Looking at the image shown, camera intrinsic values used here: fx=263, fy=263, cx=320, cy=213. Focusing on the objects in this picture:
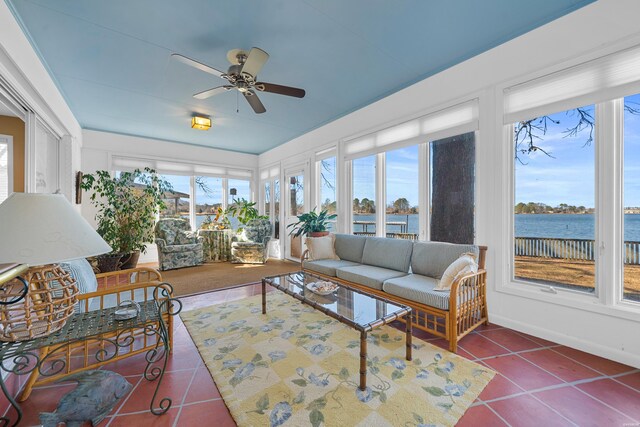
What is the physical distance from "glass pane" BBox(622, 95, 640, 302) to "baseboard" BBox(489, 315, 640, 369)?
44 cm

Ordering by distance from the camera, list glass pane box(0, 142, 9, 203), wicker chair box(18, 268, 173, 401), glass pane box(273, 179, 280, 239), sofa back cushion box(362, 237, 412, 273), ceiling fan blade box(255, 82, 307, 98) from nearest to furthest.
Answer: wicker chair box(18, 268, 173, 401)
glass pane box(0, 142, 9, 203)
ceiling fan blade box(255, 82, 307, 98)
sofa back cushion box(362, 237, 412, 273)
glass pane box(273, 179, 280, 239)

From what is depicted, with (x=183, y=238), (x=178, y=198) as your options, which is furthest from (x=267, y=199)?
(x=183, y=238)

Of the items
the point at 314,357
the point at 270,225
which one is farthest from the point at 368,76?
the point at 270,225

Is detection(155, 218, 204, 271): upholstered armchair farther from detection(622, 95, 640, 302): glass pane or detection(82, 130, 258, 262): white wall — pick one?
detection(622, 95, 640, 302): glass pane

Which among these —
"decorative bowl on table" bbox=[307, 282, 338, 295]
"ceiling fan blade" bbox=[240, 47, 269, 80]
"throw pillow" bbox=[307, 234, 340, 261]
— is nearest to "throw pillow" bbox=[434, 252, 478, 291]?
"decorative bowl on table" bbox=[307, 282, 338, 295]

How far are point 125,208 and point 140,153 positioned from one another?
1.41m

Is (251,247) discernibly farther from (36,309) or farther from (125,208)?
(36,309)

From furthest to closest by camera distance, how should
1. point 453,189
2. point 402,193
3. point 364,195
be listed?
point 364,195 → point 402,193 → point 453,189

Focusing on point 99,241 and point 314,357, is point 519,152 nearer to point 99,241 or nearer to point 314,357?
point 314,357

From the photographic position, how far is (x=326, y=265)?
140 inches

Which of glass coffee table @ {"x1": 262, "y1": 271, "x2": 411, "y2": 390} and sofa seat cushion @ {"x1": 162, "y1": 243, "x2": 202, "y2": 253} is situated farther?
sofa seat cushion @ {"x1": 162, "y1": 243, "x2": 202, "y2": 253}

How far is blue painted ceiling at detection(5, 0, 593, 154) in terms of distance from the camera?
2.12 m

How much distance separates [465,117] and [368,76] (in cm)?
124

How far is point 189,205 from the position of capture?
6492 millimetres
